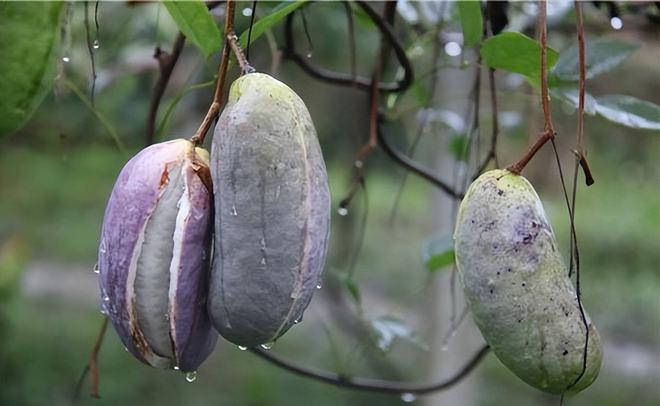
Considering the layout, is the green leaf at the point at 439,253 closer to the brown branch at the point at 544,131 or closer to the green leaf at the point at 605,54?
the green leaf at the point at 605,54

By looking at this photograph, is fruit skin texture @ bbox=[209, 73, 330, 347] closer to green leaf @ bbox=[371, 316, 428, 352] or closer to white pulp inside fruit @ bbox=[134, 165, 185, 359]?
white pulp inside fruit @ bbox=[134, 165, 185, 359]

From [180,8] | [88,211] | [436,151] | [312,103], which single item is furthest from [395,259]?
[180,8]

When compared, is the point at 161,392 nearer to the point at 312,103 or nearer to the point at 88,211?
the point at 312,103

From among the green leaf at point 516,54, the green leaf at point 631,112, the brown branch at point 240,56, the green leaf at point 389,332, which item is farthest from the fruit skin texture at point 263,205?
the green leaf at point 389,332

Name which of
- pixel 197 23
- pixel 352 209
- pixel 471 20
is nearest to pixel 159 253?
pixel 197 23

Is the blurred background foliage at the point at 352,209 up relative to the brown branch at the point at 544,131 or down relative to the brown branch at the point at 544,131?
down

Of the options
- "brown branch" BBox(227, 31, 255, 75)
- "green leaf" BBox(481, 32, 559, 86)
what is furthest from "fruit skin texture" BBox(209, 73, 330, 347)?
"green leaf" BBox(481, 32, 559, 86)

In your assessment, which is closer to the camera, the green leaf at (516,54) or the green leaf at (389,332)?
the green leaf at (516,54)
